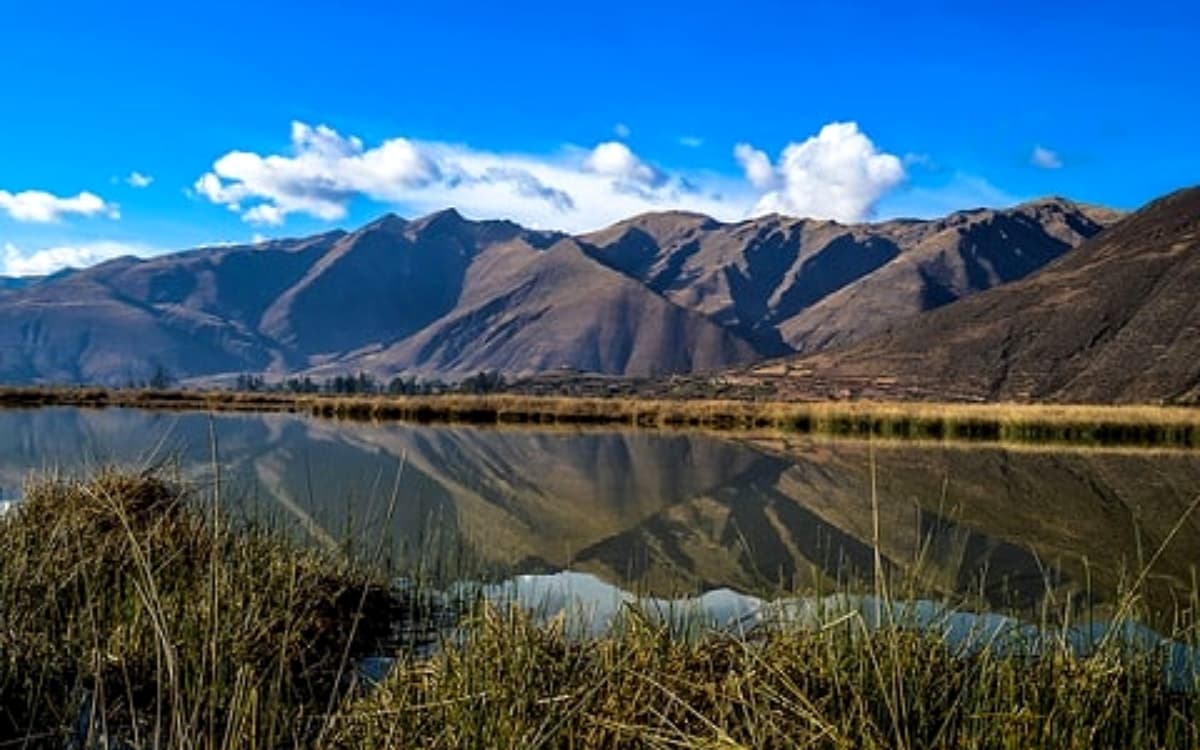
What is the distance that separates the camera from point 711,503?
72.4ft

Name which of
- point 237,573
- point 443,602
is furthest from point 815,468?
point 237,573

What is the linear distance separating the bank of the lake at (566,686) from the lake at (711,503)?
62cm

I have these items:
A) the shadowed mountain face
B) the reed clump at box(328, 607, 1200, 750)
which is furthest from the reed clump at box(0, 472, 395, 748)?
the shadowed mountain face

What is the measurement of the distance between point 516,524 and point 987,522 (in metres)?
8.58

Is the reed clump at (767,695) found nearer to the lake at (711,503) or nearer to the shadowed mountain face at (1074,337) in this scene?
the lake at (711,503)

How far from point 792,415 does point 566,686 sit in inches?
1844

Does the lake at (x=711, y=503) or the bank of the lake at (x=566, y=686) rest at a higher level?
the bank of the lake at (x=566, y=686)

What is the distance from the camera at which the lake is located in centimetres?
1319

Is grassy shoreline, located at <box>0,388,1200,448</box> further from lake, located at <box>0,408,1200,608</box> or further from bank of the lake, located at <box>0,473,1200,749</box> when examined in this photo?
bank of the lake, located at <box>0,473,1200,749</box>

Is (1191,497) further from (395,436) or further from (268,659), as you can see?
(395,436)

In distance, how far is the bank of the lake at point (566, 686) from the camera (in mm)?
4398

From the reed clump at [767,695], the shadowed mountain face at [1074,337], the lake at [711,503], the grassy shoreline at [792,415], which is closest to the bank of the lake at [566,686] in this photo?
the reed clump at [767,695]

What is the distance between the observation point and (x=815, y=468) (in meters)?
29.3

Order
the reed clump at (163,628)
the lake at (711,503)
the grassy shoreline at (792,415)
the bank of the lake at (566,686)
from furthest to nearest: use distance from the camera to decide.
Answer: the grassy shoreline at (792,415), the lake at (711,503), the bank of the lake at (566,686), the reed clump at (163,628)
